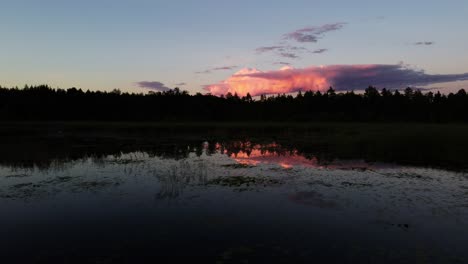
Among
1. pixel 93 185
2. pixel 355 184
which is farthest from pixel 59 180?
pixel 355 184

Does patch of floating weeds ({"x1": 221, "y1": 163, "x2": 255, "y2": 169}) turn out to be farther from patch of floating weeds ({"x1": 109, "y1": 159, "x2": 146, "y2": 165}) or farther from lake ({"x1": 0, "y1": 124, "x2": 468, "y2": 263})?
patch of floating weeds ({"x1": 109, "y1": 159, "x2": 146, "y2": 165})

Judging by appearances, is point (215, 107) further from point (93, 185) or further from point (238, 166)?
point (93, 185)

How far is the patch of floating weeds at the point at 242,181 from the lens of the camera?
63.0 ft

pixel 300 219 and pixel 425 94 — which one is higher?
pixel 425 94

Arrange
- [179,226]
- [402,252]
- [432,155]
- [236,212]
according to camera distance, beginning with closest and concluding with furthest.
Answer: [402,252]
[179,226]
[236,212]
[432,155]

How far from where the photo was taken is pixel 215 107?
182625 mm

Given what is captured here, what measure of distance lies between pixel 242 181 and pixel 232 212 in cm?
615

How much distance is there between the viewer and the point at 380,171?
23.4 meters

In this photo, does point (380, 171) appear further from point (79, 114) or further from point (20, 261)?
point (79, 114)

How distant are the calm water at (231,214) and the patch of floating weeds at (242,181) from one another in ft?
0.20

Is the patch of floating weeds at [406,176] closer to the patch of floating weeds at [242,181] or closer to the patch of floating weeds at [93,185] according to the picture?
the patch of floating weeds at [242,181]

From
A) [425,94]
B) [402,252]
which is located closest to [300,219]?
[402,252]

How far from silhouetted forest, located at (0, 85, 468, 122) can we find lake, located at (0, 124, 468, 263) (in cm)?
12706

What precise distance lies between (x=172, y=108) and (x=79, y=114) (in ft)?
143
